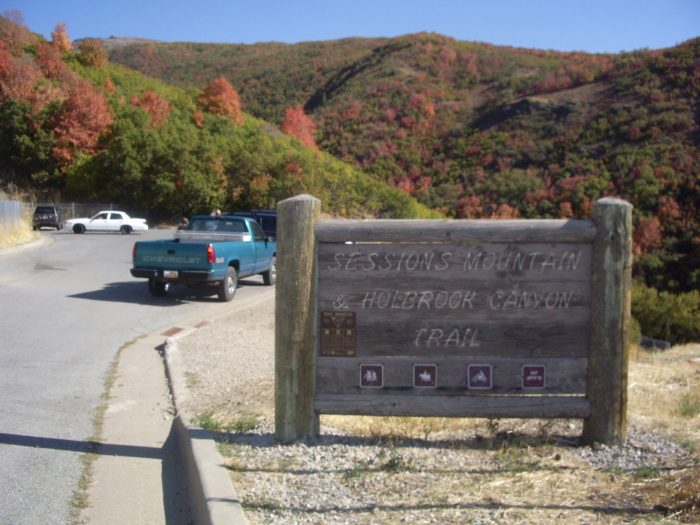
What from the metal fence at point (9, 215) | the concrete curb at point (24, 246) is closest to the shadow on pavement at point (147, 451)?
the concrete curb at point (24, 246)

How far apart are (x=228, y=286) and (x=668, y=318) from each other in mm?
12010

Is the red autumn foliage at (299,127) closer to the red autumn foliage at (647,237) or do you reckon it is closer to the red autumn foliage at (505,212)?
the red autumn foliage at (505,212)

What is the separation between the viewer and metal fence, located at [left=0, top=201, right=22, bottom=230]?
25.0 metres

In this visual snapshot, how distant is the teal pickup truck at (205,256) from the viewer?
14195 mm

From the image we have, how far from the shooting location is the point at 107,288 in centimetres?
1612

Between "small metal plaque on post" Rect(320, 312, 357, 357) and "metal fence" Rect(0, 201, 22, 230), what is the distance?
22220 millimetres

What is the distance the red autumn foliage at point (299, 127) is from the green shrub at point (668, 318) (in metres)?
40.6

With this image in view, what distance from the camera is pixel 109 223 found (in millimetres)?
38812

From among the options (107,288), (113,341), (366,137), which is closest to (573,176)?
(366,137)

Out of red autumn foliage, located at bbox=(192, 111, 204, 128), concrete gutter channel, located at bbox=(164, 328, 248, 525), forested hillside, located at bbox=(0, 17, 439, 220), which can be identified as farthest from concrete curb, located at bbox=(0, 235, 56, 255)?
red autumn foliage, located at bbox=(192, 111, 204, 128)

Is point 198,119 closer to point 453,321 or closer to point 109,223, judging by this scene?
point 109,223

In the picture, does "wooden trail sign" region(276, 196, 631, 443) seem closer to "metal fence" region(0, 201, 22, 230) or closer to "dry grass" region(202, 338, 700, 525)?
"dry grass" region(202, 338, 700, 525)

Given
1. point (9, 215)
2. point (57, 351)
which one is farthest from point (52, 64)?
point (57, 351)

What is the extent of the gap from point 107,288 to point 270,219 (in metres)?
6.71
